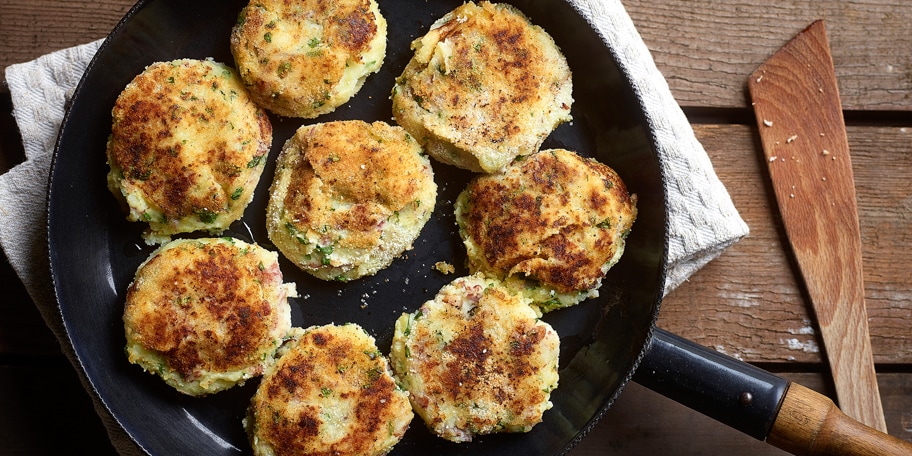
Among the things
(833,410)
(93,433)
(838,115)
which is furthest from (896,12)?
(93,433)

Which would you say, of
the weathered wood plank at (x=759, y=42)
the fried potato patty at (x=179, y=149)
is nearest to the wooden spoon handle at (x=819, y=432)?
the weathered wood plank at (x=759, y=42)

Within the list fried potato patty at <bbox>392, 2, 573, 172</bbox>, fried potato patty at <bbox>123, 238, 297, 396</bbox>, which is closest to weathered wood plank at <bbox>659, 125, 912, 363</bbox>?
fried potato patty at <bbox>392, 2, 573, 172</bbox>

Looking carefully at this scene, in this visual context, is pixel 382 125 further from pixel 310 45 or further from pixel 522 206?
pixel 522 206

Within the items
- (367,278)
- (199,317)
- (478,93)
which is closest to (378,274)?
(367,278)

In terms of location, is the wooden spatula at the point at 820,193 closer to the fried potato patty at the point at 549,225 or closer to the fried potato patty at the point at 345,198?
A: the fried potato patty at the point at 549,225

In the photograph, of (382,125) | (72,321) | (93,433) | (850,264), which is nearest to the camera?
(72,321)

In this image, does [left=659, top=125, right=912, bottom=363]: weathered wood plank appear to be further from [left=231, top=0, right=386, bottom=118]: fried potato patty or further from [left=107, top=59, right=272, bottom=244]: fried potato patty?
[left=107, top=59, right=272, bottom=244]: fried potato patty
